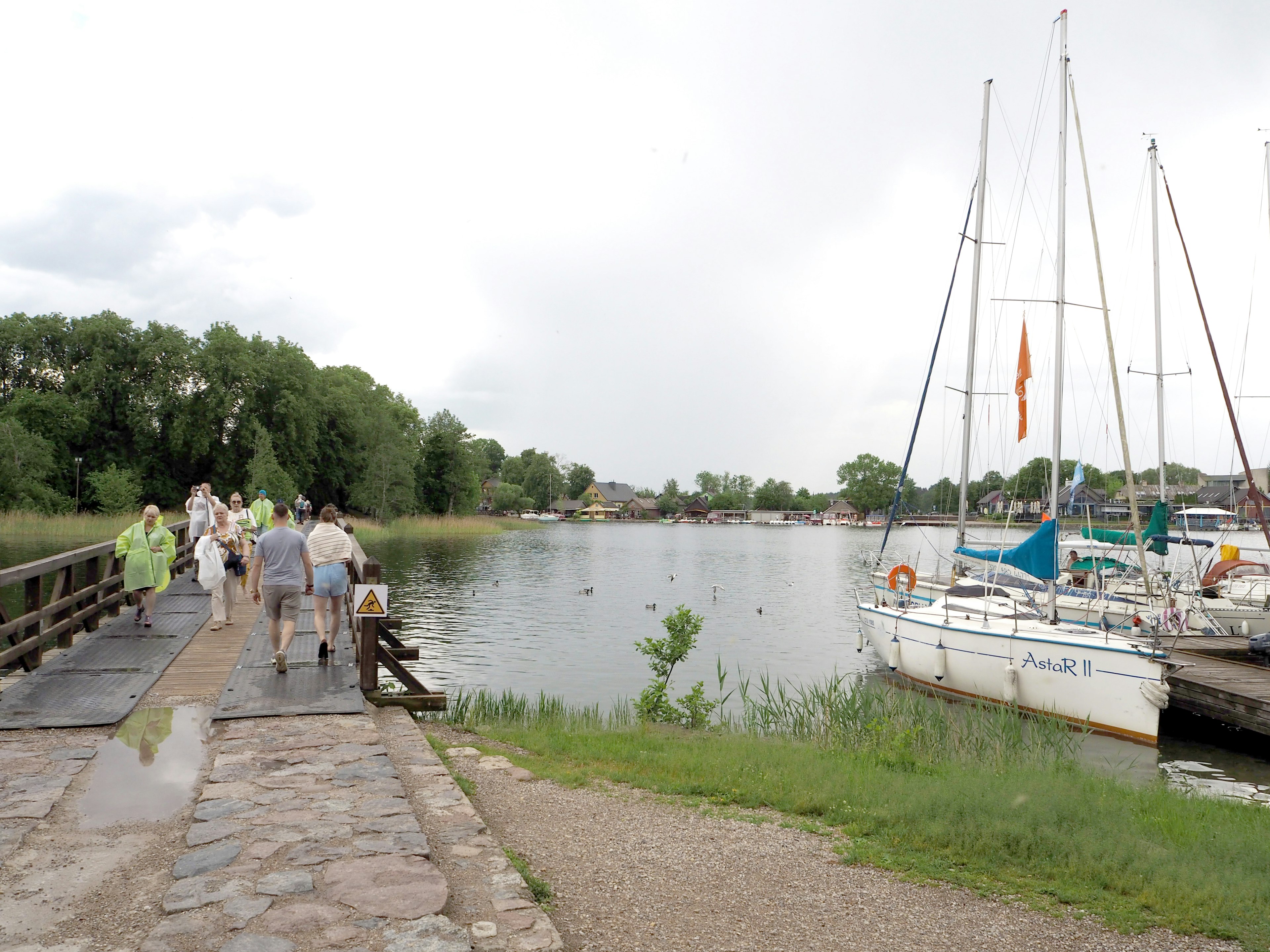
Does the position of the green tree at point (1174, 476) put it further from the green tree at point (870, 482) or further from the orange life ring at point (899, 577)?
the green tree at point (870, 482)

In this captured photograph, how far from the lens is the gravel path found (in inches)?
183

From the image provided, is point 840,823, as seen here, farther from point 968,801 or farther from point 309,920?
point 309,920

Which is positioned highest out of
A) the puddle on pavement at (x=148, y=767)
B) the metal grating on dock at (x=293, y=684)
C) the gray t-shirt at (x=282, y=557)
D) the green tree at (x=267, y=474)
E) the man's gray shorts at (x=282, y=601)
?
the green tree at (x=267, y=474)

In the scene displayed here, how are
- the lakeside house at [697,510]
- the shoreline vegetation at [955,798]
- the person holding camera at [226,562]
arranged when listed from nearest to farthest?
the shoreline vegetation at [955,798]
the person holding camera at [226,562]
the lakeside house at [697,510]

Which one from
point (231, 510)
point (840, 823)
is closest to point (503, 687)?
point (231, 510)

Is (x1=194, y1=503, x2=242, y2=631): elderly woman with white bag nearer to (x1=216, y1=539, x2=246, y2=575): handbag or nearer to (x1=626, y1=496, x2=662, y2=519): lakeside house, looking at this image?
(x1=216, y1=539, x2=246, y2=575): handbag

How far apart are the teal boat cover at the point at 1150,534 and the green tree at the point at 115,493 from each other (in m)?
49.7

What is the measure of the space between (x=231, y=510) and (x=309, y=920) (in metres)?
12.9

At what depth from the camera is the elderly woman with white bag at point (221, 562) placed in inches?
480

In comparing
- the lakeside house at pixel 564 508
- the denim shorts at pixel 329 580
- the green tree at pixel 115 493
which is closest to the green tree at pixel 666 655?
the denim shorts at pixel 329 580


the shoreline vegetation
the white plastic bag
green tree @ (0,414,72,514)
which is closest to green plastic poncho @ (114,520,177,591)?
the white plastic bag

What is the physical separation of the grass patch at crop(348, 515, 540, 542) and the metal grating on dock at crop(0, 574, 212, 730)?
4509 cm

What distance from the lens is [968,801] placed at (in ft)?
22.3

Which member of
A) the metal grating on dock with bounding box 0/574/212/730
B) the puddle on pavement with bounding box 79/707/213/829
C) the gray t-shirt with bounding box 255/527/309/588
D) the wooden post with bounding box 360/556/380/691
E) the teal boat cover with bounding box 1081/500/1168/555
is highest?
the teal boat cover with bounding box 1081/500/1168/555
